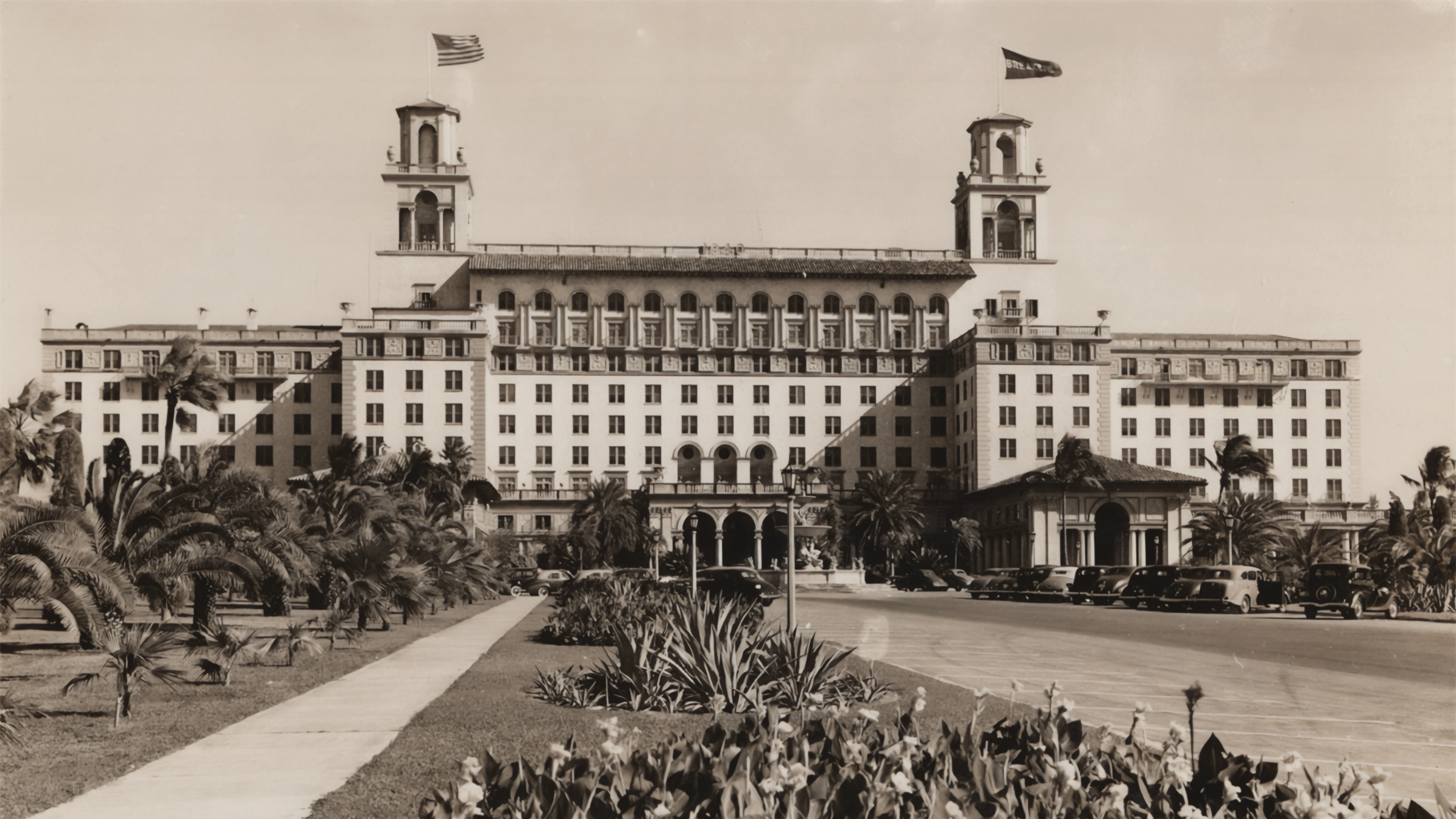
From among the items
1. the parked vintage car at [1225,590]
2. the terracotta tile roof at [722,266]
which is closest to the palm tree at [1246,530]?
the parked vintage car at [1225,590]

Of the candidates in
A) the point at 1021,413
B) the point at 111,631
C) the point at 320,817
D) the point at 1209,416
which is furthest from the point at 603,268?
the point at 320,817

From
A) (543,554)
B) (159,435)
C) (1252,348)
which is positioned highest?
(1252,348)

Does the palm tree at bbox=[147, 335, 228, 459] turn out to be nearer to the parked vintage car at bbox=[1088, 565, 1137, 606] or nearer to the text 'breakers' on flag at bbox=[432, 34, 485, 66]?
the text 'breakers' on flag at bbox=[432, 34, 485, 66]

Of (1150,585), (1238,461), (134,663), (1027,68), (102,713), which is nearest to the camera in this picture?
(134,663)

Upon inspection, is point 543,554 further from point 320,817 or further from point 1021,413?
point 320,817

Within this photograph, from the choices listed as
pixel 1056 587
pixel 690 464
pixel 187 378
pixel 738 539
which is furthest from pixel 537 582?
pixel 690 464

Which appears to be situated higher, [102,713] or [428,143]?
[428,143]

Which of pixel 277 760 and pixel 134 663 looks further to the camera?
pixel 134 663

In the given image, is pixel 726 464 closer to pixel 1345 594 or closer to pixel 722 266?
pixel 722 266

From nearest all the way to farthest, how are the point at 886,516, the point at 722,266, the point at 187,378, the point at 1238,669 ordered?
the point at 1238,669
the point at 187,378
the point at 886,516
the point at 722,266
